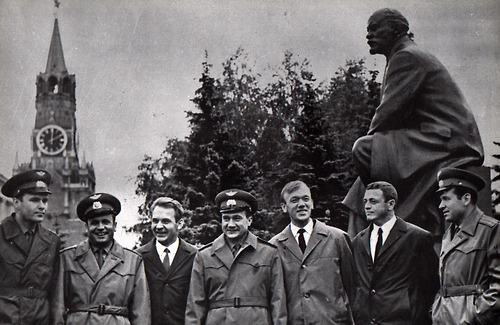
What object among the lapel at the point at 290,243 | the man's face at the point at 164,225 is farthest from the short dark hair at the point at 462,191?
the man's face at the point at 164,225

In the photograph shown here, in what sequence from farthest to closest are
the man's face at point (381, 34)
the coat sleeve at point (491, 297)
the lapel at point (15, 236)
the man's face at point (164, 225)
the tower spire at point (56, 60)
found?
the tower spire at point (56, 60), the man's face at point (381, 34), the man's face at point (164, 225), the lapel at point (15, 236), the coat sleeve at point (491, 297)

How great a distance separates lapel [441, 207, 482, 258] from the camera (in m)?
4.80

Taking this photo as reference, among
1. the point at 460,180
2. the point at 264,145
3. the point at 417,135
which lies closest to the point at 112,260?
the point at 460,180

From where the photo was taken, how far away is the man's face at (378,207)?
521cm

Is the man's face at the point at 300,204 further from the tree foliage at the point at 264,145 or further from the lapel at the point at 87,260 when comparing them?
the tree foliage at the point at 264,145

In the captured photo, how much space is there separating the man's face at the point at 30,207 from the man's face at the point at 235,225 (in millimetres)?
1492

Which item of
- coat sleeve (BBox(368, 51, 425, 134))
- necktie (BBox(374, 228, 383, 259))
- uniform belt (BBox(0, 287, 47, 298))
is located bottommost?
uniform belt (BBox(0, 287, 47, 298))

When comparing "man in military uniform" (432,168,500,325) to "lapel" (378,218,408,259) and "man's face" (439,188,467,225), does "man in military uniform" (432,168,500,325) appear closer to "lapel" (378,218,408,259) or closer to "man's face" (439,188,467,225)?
"man's face" (439,188,467,225)

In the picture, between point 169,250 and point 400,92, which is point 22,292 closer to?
point 169,250

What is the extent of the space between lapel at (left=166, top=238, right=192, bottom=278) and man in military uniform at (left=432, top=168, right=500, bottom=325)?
2091 millimetres

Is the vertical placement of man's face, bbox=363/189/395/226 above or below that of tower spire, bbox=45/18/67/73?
below

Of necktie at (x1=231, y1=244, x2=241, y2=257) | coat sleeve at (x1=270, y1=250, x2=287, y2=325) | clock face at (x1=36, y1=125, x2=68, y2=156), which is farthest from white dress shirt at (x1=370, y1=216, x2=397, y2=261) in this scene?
clock face at (x1=36, y1=125, x2=68, y2=156)

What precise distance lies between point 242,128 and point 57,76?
64.9 meters

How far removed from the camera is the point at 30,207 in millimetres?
5301
